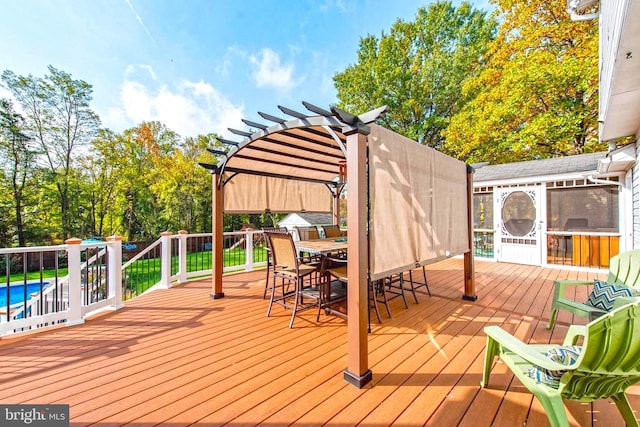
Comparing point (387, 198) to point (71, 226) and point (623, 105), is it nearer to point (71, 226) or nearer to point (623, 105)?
point (623, 105)

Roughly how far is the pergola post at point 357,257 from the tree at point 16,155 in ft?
61.7

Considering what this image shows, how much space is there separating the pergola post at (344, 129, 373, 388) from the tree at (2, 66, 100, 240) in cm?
1907

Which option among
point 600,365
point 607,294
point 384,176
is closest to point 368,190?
point 384,176

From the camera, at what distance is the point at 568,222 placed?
812cm

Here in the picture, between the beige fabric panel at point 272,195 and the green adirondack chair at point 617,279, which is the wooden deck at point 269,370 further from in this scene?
the beige fabric panel at point 272,195

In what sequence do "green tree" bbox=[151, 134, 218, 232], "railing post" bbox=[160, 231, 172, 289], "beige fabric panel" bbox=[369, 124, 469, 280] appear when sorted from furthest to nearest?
"green tree" bbox=[151, 134, 218, 232] → "railing post" bbox=[160, 231, 172, 289] → "beige fabric panel" bbox=[369, 124, 469, 280]

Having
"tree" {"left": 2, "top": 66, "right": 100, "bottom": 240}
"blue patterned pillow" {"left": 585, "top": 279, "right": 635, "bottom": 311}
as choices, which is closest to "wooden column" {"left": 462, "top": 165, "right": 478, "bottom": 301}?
"blue patterned pillow" {"left": 585, "top": 279, "right": 635, "bottom": 311}

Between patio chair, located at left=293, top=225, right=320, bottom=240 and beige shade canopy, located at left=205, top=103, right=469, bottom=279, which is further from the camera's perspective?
patio chair, located at left=293, top=225, right=320, bottom=240

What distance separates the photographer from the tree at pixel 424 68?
1337 cm

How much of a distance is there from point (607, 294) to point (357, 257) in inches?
110

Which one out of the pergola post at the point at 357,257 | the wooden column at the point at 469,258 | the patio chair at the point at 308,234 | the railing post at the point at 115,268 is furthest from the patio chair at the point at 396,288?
the railing post at the point at 115,268

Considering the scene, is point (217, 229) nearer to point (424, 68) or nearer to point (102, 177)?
point (424, 68)

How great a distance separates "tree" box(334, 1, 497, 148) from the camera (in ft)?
43.9

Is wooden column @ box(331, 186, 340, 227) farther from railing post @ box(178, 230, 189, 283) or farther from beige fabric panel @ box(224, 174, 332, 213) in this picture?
railing post @ box(178, 230, 189, 283)
